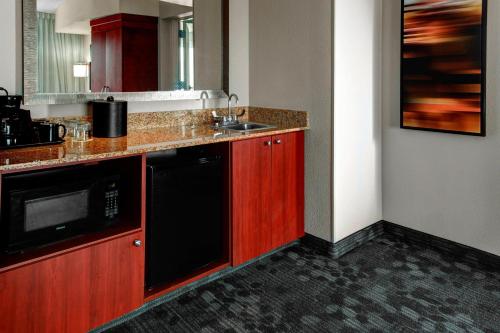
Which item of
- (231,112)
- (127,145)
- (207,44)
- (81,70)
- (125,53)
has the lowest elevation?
(127,145)

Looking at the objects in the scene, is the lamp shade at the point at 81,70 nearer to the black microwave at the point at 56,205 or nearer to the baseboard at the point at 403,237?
the black microwave at the point at 56,205

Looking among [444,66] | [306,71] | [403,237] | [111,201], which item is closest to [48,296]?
[111,201]

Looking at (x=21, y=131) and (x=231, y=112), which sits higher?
(x=231, y=112)

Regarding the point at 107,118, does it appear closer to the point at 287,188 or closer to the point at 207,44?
the point at 207,44

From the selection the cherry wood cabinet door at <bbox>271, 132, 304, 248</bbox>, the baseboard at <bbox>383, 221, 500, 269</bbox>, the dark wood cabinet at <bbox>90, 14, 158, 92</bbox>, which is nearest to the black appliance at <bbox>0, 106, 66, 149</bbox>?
the dark wood cabinet at <bbox>90, 14, 158, 92</bbox>

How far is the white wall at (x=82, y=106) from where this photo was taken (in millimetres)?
2020

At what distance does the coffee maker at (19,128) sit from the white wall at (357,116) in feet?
5.40

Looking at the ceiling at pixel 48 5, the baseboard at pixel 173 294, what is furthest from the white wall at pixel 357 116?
the ceiling at pixel 48 5

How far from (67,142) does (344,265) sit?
175 centimetres

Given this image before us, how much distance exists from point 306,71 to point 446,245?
1.48m

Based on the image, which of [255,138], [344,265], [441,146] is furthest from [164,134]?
[441,146]

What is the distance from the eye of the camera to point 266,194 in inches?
104

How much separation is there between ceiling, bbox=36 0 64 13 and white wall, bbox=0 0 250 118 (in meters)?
0.09

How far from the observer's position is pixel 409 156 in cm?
297
